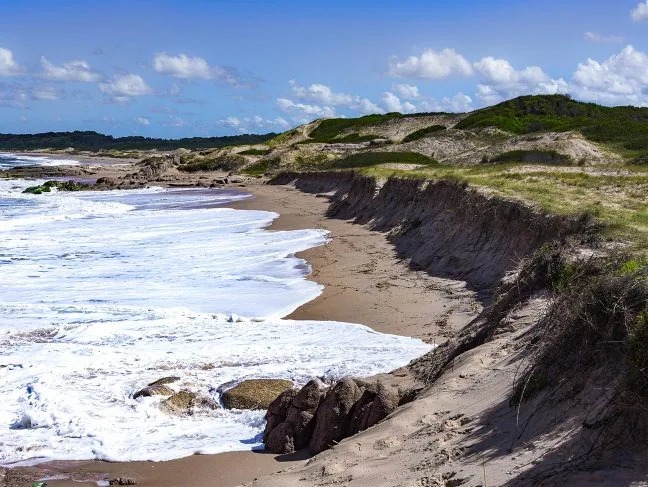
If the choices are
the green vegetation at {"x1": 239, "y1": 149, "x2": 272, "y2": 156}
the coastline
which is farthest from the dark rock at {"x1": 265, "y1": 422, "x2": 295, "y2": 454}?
the green vegetation at {"x1": 239, "y1": 149, "x2": 272, "y2": 156}

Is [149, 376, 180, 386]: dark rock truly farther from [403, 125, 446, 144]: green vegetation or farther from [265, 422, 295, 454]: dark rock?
[403, 125, 446, 144]: green vegetation

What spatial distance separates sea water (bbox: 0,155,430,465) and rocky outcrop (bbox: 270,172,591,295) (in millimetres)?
3221

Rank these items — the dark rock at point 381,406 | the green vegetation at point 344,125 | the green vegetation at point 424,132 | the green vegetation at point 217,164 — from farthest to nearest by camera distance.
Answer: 1. the green vegetation at point 344,125
2. the green vegetation at point 217,164
3. the green vegetation at point 424,132
4. the dark rock at point 381,406

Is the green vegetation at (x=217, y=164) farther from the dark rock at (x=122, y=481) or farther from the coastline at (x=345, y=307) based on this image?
the dark rock at (x=122, y=481)

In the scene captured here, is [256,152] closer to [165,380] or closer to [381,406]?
[165,380]

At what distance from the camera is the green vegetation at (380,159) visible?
4866 centimetres

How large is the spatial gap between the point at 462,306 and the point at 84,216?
2540 cm

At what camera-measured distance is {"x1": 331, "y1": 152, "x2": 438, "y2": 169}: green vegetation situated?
48656 mm

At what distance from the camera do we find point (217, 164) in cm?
7688

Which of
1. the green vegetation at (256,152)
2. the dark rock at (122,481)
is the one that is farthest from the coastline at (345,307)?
the green vegetation at (256,152)

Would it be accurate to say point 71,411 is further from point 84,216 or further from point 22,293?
point 84,216

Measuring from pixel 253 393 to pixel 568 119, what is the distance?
183 ft

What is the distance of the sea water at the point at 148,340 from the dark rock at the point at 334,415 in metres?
0.92

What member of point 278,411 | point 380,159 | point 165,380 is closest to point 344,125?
point 380,159
